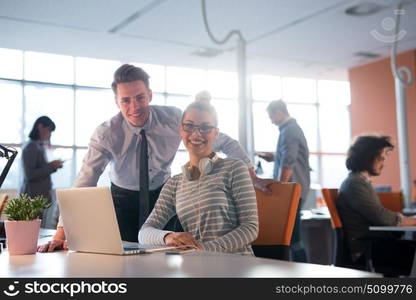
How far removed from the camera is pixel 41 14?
6.05m

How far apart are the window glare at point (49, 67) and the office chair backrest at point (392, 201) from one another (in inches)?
211

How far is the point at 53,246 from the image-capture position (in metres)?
1.67

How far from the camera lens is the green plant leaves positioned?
1.57 meters

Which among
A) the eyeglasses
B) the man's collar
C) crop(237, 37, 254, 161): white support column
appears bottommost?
the eyeglasses

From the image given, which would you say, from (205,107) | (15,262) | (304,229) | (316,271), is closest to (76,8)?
(304,229)

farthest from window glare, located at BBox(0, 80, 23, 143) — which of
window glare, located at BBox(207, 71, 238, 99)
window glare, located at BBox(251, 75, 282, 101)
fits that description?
window glare, located at BBox(251, 75, 282, 101)

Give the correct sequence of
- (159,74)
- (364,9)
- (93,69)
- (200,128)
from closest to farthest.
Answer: (200,128) < (364,9) < (93,69) < (159,74)

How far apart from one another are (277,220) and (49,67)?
673 centimetres

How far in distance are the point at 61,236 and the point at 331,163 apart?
33.3 feet

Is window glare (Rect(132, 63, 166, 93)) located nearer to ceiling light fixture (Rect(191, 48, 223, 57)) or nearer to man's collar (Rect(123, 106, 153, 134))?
ceiling light fixture (Rect(191, 48, 223, 57))

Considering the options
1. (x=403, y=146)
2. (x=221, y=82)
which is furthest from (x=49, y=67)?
(x=403, y=146)

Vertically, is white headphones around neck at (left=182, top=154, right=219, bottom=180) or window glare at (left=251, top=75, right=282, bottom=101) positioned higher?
window glare at (left=251, top=75, right=282, bottom=101)

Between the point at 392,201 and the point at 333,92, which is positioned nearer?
the point at 392,201

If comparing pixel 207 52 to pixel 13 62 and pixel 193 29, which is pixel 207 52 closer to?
pixel 193 29
